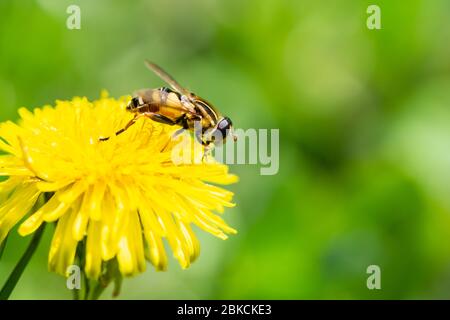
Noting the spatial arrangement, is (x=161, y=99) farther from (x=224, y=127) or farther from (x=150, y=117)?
(x=224, y=127)

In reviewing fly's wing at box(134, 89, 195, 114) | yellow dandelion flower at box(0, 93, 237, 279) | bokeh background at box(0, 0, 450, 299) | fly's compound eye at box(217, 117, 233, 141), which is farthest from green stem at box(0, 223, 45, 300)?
bokeh background at box(0, 0, 450, 299)

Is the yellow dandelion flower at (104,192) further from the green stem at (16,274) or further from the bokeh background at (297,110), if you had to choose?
the bokeh background at (297,110)

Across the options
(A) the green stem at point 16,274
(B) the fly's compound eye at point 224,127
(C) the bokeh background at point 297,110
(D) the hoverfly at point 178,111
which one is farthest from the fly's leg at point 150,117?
(C) the bokeh background at point 297,110

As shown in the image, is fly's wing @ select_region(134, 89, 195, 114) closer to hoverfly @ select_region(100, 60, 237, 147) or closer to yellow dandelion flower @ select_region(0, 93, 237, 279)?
hoverfly @ select_region(100, 60, 237, 147)

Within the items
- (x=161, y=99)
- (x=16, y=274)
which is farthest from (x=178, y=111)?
(x=16, y=274)

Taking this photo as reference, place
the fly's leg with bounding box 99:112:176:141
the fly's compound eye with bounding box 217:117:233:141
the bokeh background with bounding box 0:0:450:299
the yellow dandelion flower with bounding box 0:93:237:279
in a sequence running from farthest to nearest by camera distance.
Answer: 1. the bokeh background with bounding box 0:0:450:299
2. the fly's compound eye with bounding box 217:117:233:141
3. the fly's leg with bounding box 99:112:176:141
4. the yellow dandelion flower with bounding box 0:93:237:279
